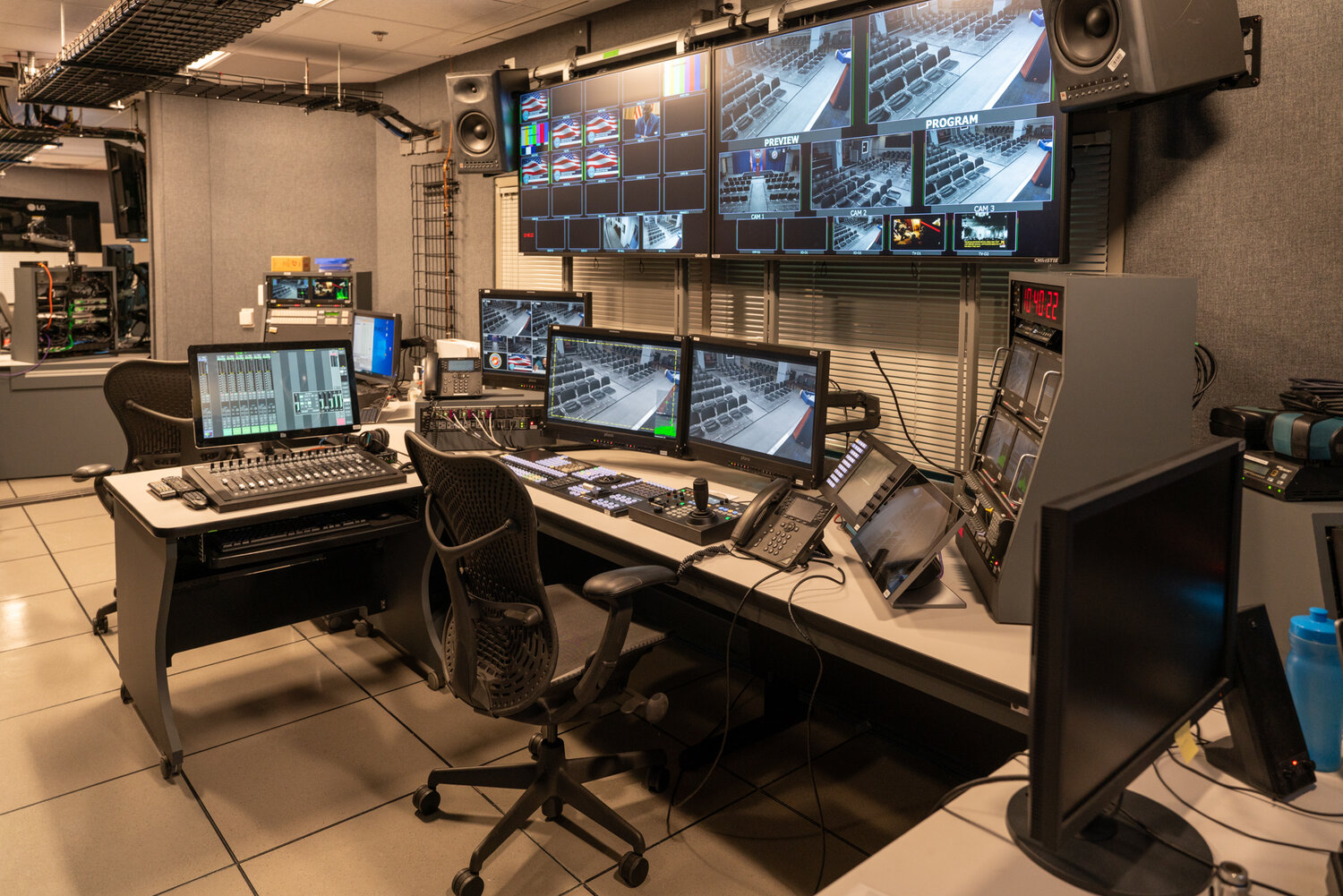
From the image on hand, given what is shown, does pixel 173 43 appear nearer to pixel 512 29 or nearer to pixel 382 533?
pixel 512 29

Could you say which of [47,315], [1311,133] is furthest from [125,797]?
[47,315]

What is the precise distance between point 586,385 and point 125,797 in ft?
6.04

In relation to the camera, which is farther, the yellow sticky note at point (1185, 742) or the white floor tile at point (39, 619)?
the white floor tile at point (39, 619)

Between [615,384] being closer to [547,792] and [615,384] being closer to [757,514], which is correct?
[757,514]

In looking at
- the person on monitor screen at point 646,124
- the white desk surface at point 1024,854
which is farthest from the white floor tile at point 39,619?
the white desk surface at point 1024,854

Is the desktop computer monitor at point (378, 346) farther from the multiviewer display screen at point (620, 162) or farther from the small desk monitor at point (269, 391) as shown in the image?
the small desk monitor at point (269, 391)

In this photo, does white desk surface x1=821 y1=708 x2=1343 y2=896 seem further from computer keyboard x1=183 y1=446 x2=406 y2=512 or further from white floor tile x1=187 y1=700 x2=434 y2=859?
computer keyboard x1=183 y1=446 x2=406 y2=512

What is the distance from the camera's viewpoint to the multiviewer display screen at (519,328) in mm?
3838

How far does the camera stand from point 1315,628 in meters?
1.41

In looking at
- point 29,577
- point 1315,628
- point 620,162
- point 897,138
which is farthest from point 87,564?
point 1315,628

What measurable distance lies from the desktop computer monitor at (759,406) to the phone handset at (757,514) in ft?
0.46

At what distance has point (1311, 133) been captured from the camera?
227 cm

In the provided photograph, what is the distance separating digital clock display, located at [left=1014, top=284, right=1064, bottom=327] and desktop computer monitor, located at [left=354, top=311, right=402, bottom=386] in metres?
2.95

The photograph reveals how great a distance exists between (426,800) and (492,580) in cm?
72
